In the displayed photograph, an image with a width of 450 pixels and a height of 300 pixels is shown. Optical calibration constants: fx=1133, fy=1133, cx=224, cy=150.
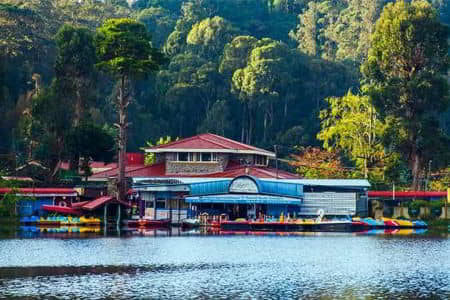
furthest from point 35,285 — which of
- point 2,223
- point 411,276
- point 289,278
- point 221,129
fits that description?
point 221,129

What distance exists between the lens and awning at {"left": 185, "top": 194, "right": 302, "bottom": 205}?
110 meters

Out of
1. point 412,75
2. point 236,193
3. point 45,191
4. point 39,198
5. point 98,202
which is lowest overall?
point 98,202

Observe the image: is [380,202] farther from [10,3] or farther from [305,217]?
[10,3]

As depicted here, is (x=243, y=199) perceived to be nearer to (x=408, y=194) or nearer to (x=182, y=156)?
(x=182, y=156)

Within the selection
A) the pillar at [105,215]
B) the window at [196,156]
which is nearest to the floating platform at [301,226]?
the pillar at [105,215]

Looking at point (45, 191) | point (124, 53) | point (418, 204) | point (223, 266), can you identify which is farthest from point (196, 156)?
point (223, 266)

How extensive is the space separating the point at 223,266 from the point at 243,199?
40.6 meters

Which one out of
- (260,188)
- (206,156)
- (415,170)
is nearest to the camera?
(260,188)

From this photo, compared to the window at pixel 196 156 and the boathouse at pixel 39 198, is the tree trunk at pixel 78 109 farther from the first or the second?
the boathouse at pixel 39 198

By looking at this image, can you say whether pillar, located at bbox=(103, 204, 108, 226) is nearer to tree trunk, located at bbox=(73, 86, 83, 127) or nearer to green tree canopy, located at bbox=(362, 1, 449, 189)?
tree trunk, located at bbox=(73, 86, 83, 127)

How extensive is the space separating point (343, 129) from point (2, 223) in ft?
141

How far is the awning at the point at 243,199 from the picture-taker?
110062 millimetres

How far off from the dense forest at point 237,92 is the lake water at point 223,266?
27701 millimetres

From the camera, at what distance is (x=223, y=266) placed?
69500 mm
